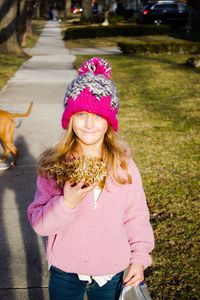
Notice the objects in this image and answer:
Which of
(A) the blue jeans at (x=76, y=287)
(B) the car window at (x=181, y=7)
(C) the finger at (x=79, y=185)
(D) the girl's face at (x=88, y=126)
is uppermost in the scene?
(D) the girl's face at (x=88, y=126)

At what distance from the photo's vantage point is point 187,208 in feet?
14.7

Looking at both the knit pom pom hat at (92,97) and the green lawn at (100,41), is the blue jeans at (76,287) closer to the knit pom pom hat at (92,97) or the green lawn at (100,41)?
the knit pom pom hat at (92,97)

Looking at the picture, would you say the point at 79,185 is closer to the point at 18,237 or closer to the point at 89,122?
the point at 89,122

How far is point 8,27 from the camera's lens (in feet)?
57.3

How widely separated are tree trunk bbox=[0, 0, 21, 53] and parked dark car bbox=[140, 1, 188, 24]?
64.4 ft

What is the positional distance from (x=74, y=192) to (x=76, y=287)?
0.56 metres

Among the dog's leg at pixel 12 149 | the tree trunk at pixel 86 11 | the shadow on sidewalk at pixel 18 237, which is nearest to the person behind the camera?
the shadow on sidewalk at pixel 18 237

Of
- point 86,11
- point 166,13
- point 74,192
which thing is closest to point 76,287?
point 74,192

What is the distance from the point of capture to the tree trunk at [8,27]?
55.9 ft

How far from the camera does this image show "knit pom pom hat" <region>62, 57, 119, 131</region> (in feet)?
6.81

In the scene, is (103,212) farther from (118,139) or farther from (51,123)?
(51,123)

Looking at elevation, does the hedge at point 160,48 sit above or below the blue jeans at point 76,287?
below

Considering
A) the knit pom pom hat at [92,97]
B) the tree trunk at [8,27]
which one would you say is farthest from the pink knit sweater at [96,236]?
the tree trunk at [8,27]

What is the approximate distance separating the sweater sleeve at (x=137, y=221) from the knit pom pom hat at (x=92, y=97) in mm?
292
